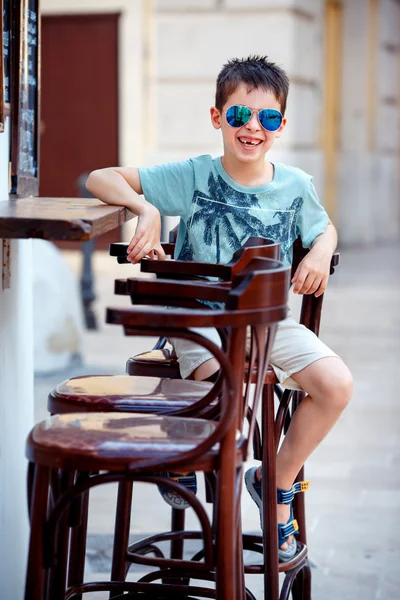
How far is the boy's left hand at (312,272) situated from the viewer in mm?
2801

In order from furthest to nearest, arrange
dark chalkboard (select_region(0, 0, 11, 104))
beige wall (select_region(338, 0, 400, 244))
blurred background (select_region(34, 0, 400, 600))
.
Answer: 1. beige wall (select_region(338, 0, 400, 244))
2. blurred background (select_region(34, 0, 400, 600))
3. dark chalkboard (select_region(0, 0, 11, 104))

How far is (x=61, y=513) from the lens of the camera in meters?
2.05

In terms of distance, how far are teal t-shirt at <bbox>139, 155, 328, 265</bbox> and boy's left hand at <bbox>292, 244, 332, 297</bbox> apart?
0.11 metres

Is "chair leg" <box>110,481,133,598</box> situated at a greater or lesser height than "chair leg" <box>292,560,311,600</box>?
greater

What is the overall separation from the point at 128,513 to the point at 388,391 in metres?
4.33

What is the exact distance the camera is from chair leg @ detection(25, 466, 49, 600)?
2055 millimetres

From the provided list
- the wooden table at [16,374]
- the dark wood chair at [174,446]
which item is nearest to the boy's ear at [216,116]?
the wooden table at [16,374]

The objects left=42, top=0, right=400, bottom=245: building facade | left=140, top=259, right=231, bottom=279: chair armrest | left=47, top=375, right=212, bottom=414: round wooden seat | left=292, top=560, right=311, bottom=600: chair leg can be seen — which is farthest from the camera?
left=42, top=0, right=400, bottom=245: building facade

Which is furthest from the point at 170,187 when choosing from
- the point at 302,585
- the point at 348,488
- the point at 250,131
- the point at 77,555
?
the point at 348,488

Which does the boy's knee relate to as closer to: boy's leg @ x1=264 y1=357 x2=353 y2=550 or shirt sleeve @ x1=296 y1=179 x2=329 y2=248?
boy's leg @ x1=264 y1=357 x2=353 y2=550

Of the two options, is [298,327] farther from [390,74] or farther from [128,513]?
[390,74]

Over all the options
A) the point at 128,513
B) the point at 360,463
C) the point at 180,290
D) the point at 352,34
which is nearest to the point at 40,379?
the point at 360,463

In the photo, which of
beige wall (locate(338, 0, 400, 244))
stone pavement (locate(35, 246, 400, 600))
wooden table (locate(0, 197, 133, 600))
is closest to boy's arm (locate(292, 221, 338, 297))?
wooden table (locate(0, 197, 133, 600))

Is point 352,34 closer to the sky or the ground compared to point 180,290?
closer to the sky
